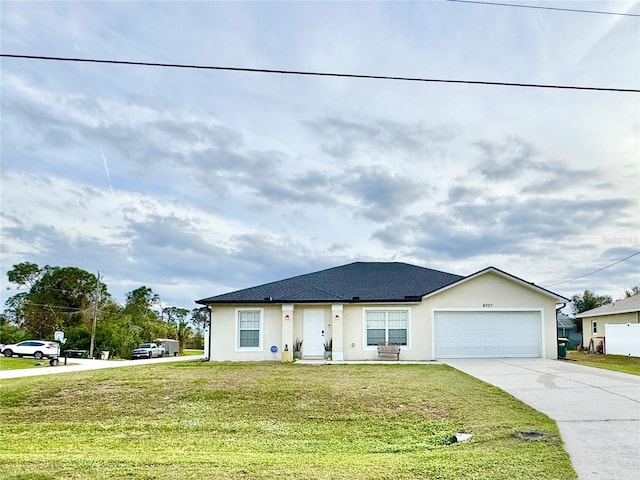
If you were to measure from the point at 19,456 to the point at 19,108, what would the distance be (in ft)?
34.0

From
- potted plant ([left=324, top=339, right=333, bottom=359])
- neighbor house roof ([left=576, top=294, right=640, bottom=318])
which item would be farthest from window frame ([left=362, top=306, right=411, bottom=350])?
neighbor house roof ([left=576, top=294, right=640, bottom=318])

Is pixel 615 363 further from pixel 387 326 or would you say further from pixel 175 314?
pixel 175 314

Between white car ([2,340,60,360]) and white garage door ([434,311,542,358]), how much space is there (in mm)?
25054

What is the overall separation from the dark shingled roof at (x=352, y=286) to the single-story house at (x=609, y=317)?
36.1ft

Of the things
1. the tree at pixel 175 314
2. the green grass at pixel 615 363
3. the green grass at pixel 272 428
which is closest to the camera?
the green grass at pixel 272 428

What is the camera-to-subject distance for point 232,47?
42.4 ft

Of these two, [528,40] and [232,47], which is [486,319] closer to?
[528,40]

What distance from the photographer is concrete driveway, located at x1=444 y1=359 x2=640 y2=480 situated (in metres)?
7.04

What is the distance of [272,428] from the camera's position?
10352 mm

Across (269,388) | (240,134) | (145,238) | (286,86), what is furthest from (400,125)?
(145,238)

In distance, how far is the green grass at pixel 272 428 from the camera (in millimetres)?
6867

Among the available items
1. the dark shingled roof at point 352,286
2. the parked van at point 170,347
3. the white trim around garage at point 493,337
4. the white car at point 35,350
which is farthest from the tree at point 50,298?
the white trim around garage at point 493,337

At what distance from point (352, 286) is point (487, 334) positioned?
622 centimetres

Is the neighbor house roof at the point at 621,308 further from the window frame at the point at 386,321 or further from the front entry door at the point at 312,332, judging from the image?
the front entry door at the point at 312,332
